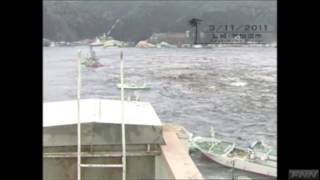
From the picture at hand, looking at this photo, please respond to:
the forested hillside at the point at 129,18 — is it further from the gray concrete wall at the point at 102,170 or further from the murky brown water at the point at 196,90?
the gray concrete wall at the point at 102,170

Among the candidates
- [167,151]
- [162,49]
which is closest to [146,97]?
[167,151]

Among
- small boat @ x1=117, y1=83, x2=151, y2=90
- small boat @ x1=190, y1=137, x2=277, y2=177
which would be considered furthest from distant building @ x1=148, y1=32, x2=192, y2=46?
small boat @ x1=190, y1=137, x2=277, y2=177

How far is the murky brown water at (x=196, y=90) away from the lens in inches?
86.9

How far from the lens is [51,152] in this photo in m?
2.29

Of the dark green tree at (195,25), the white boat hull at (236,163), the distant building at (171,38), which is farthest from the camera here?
the white boat hull at (236,163)

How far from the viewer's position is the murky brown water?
86.9 inches

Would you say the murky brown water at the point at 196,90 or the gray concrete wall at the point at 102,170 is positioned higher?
the murky brown water at the point at 196,90

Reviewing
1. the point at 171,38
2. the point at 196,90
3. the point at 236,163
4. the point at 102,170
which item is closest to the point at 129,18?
the point at 171,38

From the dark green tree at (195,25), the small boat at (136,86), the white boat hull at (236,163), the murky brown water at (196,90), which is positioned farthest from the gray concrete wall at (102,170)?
the white boat hull at (236,163)

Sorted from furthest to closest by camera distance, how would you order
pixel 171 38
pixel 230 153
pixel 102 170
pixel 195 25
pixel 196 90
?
pixel 230 153 < pixel 196 90 < pixel 102 170 < pixel 171 38 < pixel 195 25

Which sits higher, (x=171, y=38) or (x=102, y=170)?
(x=171, y=38)

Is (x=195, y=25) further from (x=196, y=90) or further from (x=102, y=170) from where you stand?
(x=196, y=90)

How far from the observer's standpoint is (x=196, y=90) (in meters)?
3.18
